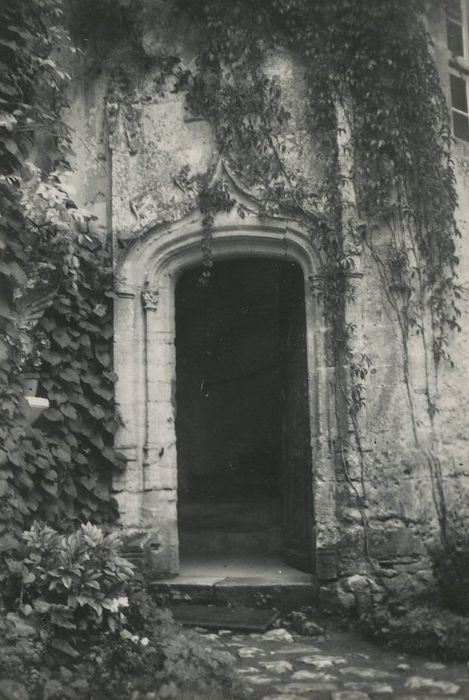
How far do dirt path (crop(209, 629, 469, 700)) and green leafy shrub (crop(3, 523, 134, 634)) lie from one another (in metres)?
0.91

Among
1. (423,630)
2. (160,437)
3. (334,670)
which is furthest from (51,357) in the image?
(423,630)

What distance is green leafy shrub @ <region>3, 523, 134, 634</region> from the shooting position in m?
4.34

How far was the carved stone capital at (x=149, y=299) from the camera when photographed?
→ 21.5 ft

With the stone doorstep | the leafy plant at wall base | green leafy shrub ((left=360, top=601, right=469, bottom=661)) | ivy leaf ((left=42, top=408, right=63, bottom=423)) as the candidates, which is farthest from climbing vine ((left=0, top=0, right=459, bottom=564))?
the leafy plant at wall base

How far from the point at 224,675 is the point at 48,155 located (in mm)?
4574

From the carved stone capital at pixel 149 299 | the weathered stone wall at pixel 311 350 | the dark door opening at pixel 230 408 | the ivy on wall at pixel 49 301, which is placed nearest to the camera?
the ivy on wall at pixel 49 301

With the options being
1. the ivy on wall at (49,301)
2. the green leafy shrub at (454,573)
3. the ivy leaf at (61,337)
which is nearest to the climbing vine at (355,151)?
the green leafy shrub at (454,573)

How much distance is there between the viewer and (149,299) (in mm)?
6555

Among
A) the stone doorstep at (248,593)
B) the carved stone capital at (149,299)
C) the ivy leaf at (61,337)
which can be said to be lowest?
the stone doorstep at (248,593)

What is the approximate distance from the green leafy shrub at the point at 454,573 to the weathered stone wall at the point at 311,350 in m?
0.19

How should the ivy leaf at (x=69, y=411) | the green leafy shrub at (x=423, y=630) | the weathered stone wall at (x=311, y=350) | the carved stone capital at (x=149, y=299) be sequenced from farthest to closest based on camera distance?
the carved stone capital at (x=149, y=299) < the ivy leaf at (x=69, y=411) < the weathered stone wall at (x=311, y=350) < the green leafy shrub at (x=423, y=630)

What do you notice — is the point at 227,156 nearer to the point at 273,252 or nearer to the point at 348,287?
the point at 273,252

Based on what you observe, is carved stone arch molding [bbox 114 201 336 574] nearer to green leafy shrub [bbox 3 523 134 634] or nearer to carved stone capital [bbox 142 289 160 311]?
carved stone capital [bbox 142 289 160 311]

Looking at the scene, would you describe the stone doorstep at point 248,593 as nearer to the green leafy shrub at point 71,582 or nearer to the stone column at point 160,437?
the stone column at point 160,437
